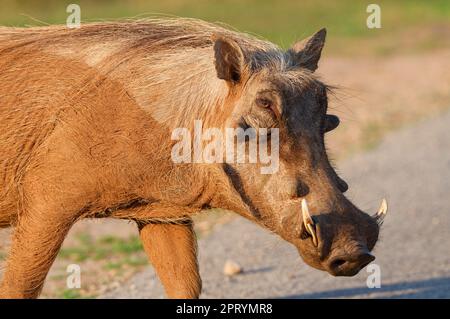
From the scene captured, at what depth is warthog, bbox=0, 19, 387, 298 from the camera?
4.28 meters

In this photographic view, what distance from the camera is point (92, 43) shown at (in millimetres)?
4895

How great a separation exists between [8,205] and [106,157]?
0.57m

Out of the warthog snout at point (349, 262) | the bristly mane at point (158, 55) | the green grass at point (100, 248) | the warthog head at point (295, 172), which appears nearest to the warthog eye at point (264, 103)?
the warthog head at point (295, 172)

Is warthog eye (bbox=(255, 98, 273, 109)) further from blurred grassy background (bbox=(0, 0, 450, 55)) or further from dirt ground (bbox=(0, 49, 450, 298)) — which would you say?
blurred grassy background (bbox=(0, 0, 450, 55))

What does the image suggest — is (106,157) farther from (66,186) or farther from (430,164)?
(430,164)

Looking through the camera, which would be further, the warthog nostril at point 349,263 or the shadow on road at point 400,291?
the shadow on road at point 400,291

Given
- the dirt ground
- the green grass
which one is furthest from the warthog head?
the green grass

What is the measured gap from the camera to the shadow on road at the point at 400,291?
19.9 ft

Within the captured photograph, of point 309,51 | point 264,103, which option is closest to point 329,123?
point 264,103

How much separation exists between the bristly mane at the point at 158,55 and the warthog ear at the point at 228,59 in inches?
2.1

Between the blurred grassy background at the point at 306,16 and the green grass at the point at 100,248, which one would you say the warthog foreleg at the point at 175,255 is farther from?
the blurred grassy background at the point at 306,16

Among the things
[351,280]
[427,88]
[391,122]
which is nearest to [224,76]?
[351,280]

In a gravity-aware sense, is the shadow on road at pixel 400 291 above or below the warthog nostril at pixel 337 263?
below

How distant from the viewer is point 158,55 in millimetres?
4820
